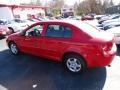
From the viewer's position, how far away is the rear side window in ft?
19.6

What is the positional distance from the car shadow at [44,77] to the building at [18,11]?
83.4 ft

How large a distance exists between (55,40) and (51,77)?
1185mm

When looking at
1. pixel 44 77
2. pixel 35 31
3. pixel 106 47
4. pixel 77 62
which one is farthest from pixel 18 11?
pixel 106 47

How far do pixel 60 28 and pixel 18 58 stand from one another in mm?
2704

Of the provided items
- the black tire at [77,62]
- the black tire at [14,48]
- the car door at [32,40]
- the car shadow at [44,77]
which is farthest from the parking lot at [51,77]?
the black tire at [14,48]

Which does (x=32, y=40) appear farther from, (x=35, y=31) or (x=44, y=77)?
(x=44, y=77)

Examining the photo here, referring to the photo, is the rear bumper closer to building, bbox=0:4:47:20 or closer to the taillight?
the taillight

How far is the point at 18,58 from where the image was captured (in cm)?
799

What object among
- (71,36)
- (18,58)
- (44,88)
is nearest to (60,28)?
(71,36)

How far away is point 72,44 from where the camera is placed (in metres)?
5.76

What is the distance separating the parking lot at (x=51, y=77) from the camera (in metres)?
5.20

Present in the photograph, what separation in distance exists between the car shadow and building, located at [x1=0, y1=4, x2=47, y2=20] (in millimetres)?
25424

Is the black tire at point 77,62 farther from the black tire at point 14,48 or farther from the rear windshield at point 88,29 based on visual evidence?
the black tire at point 14,48

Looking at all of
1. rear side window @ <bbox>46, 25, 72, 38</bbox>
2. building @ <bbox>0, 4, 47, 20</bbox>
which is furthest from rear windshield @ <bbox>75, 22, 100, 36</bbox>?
building @ <bbox>0, 4, 47, 20</bbox>
